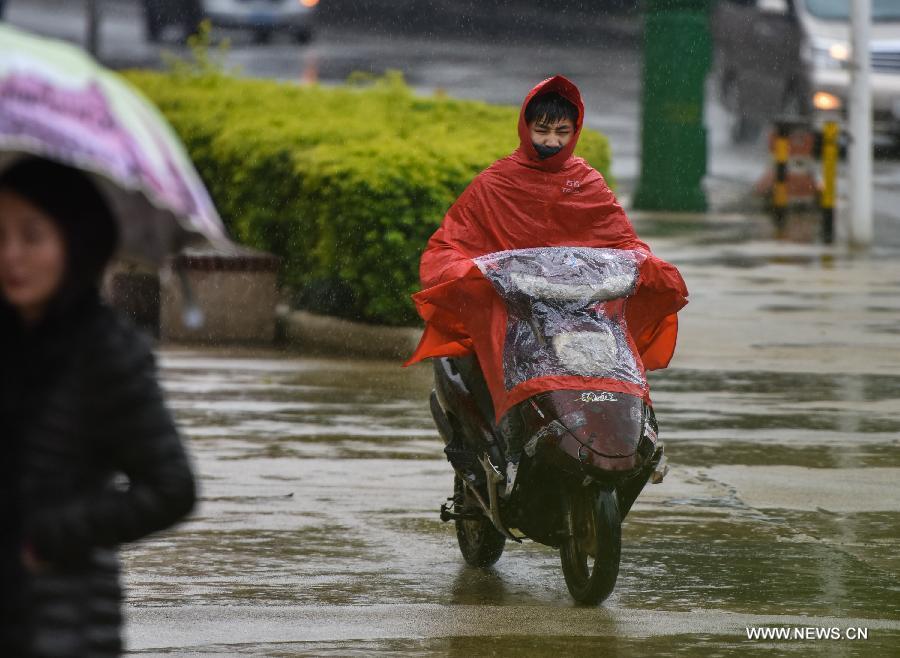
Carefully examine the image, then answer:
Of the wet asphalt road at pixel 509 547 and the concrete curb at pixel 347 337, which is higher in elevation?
the concrete curb at pixel 347 337

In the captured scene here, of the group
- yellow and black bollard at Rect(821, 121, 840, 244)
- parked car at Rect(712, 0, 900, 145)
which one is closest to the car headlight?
parked car at Rect(712, 0, 900, 145)

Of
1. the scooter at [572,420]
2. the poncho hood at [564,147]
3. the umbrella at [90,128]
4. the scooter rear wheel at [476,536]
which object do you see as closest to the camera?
the umbrella at [90,128]

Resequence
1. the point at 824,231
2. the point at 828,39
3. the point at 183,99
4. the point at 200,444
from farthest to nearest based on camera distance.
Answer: the point at 828,39 < the point at 824,231 < the point at 183,99 < the point at 200,444

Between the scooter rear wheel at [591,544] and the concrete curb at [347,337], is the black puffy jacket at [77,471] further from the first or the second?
the concrete curb at [347,337]

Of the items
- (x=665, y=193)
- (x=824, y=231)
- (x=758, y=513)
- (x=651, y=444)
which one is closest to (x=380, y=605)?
(x=651, y=444)

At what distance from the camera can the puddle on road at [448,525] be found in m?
7.14

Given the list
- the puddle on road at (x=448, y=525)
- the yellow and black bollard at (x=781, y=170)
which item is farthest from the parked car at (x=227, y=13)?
the puddle on road at (x=448, y=525)

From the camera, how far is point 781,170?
20016mm

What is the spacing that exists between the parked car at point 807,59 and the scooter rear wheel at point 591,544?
1577 cm

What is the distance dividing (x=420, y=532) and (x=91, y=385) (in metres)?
4.74

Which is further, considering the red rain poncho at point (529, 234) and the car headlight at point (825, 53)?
the car headlight at point (825, 53)

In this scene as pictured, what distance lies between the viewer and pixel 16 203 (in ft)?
11.6

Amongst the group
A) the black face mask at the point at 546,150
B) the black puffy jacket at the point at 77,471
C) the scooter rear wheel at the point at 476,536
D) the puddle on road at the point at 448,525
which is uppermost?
the black face mask at the point at 546,150

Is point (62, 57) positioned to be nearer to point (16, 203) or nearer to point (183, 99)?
point (16, 203)
